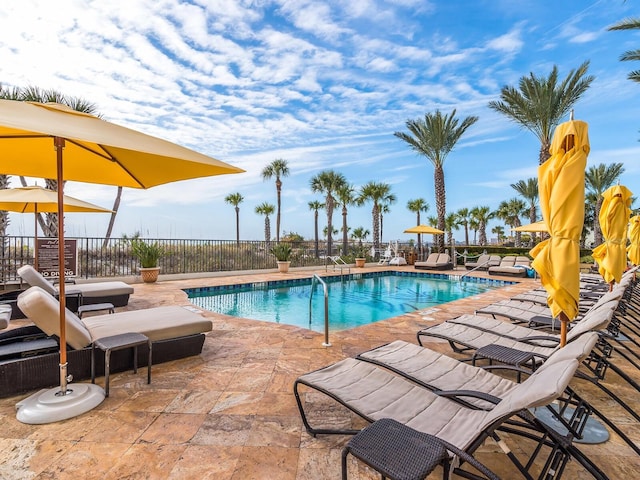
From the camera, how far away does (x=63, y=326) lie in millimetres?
2488

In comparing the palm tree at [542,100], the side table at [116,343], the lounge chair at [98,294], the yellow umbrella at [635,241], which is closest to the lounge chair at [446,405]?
the side table at [116,343]

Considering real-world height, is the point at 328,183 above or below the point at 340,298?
above

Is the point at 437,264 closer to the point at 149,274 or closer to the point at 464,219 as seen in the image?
the point at 149,274

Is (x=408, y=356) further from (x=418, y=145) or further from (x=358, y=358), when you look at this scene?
(x=418, y=145)

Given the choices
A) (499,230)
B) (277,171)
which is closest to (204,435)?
(277,171)

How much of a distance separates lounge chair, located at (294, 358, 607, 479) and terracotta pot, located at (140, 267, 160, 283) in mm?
8498

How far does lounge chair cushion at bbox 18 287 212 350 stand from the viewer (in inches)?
100

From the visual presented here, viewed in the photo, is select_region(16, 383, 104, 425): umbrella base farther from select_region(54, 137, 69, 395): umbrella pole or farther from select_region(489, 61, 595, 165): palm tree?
select_region(489, 61, 595, 165): palm tree

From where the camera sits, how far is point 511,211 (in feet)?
125

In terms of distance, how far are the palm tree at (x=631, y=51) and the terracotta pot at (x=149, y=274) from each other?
1473 centimetres

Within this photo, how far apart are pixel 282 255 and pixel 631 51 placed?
1308 cm

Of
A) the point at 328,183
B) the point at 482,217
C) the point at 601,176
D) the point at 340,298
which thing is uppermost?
the point at 601,176

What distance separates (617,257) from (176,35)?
9.45m

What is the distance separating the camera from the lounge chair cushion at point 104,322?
2543mm
